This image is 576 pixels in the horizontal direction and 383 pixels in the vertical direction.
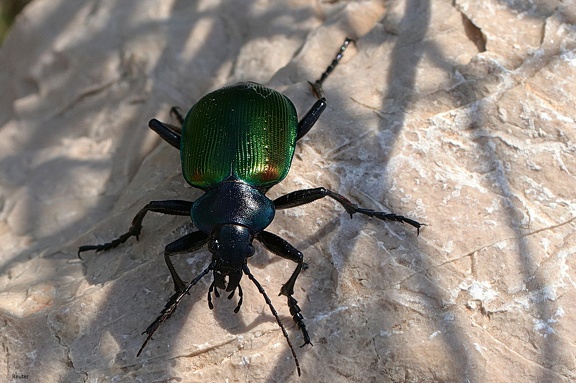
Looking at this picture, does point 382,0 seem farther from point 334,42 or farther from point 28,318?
point 28,318

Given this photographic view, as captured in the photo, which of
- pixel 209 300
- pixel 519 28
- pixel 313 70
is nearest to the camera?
pixel 209 300

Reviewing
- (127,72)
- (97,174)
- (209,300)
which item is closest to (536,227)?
(209,300)

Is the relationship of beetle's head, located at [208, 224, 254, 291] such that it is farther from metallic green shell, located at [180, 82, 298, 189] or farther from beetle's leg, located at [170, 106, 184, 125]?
beetle's leg, located at [170, 106, 184, 125]

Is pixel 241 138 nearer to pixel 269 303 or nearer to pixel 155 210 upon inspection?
pixel 155 210

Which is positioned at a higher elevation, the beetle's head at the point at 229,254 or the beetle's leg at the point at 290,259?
the beetle's head at the point at 229,254

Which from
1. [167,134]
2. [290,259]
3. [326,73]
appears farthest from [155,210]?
[326,73]

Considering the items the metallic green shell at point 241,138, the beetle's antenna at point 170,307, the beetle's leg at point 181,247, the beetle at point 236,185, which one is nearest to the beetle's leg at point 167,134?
the beetle at point 236,185

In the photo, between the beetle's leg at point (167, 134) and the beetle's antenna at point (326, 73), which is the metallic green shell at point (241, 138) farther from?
the beetle's antenna at point (326, 73)
